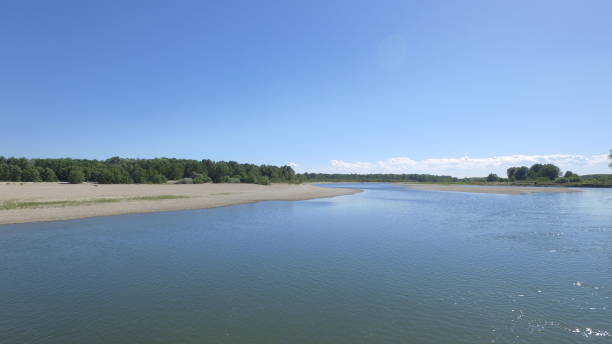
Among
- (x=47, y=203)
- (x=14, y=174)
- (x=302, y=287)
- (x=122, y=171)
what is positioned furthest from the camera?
(x=122, y=171)

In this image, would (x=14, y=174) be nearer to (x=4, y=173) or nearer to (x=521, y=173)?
(x=4, y=173)

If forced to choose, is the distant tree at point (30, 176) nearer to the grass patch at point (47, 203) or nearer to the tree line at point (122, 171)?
the tree line at point (122, 171)

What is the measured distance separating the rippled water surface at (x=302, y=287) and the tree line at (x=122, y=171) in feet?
204

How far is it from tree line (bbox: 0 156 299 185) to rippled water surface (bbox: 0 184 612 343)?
62109mm

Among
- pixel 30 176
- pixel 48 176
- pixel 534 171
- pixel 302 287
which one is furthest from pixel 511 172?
pixel 30 176

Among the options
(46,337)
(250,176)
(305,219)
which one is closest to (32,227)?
(46,337)

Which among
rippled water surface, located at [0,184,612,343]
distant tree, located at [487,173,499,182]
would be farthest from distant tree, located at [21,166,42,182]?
distant tree, located at [487,173,499,182]

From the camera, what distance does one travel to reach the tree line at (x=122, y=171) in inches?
2921

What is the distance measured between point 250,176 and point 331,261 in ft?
330

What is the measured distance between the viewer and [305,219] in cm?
3186

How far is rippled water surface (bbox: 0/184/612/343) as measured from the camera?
897cm

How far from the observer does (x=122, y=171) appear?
79.6m

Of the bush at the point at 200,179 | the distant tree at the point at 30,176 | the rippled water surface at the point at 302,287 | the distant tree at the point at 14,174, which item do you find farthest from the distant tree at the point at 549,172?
the distant tree at the point at 14,174

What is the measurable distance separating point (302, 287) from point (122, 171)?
279 feet
